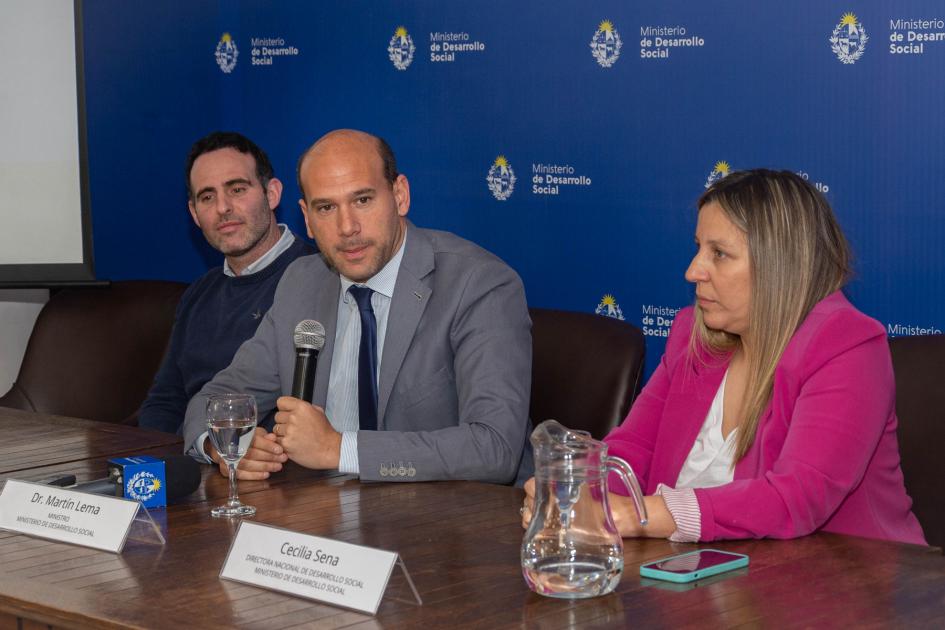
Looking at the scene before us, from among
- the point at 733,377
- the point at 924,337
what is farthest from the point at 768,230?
the point at 924,337

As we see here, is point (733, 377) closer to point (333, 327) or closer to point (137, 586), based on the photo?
point (333, 327)

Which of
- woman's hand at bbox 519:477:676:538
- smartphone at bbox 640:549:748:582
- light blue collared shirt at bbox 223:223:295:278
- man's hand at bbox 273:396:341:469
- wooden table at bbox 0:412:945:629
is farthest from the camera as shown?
light blue collared shirt at bbox 223:223:295:278

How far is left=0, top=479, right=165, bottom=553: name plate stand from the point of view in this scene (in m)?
1.83

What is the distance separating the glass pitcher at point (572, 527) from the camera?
5.04 ft

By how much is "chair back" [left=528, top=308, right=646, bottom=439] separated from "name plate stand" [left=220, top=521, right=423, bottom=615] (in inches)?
55.2

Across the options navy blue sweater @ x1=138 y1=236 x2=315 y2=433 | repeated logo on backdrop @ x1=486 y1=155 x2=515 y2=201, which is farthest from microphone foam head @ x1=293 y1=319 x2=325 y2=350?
repeated logo on backdrop @ x1=486 y1=155 x2=515 y2=201

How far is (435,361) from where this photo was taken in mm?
2713

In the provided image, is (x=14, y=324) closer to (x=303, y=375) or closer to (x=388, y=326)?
(x=388, y=326)

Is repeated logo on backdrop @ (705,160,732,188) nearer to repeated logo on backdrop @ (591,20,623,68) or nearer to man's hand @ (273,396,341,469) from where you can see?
repeated logo on backdrop @ (591,20,623,68)

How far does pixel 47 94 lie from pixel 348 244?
2.33 m

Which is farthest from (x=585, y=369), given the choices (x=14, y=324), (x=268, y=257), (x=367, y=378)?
(x=14, y=324)

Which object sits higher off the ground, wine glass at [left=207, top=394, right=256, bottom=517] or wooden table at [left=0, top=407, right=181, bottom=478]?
wine glass at [left=207, top=394, right=256, bottom=517]

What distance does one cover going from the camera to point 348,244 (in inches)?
109

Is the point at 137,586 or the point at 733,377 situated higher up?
the point at 733,377
